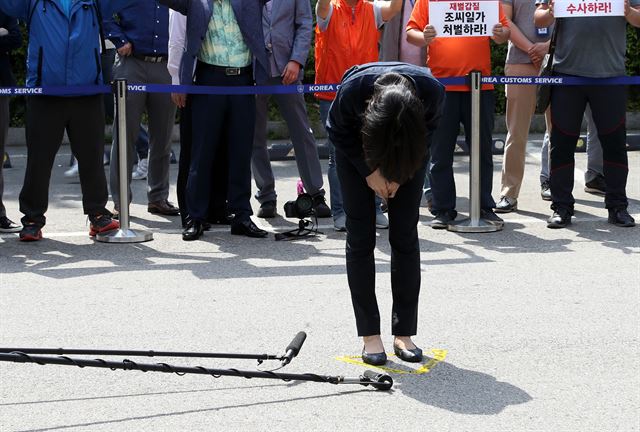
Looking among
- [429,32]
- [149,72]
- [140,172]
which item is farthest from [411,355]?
[140,172]

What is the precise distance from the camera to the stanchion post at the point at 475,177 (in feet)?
28.8

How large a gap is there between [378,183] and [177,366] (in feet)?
3.76

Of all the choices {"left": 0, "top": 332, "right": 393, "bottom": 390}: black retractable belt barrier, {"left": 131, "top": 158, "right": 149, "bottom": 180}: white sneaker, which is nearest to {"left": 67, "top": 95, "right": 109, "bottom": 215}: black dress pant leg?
{"left": 131, "top": 158, "right": 149, "bottom": 180}: white sneaker

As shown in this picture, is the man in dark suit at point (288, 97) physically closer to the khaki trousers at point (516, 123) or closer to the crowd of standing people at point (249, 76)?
the crowd of standing people at point (249, 76)

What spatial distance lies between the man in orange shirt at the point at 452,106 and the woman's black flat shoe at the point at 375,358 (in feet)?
11.5

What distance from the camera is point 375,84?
5020 millimetres

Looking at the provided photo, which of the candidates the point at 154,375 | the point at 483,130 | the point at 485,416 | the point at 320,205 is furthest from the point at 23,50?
the point at 485,416

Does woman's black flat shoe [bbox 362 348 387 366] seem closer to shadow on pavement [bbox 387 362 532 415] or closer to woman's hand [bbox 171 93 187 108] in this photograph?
shadow on pavement [bbox 387 362 532 415]

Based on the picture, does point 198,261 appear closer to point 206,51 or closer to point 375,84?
point 206,51

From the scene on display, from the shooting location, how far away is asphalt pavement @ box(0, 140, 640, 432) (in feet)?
15.9

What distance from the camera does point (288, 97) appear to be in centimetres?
923

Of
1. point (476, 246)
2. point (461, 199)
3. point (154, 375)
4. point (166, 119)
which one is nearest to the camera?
point (154, 375)

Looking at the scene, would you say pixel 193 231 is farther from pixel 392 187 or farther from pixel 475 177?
pixel 392 187

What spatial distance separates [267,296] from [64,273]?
146 cm
